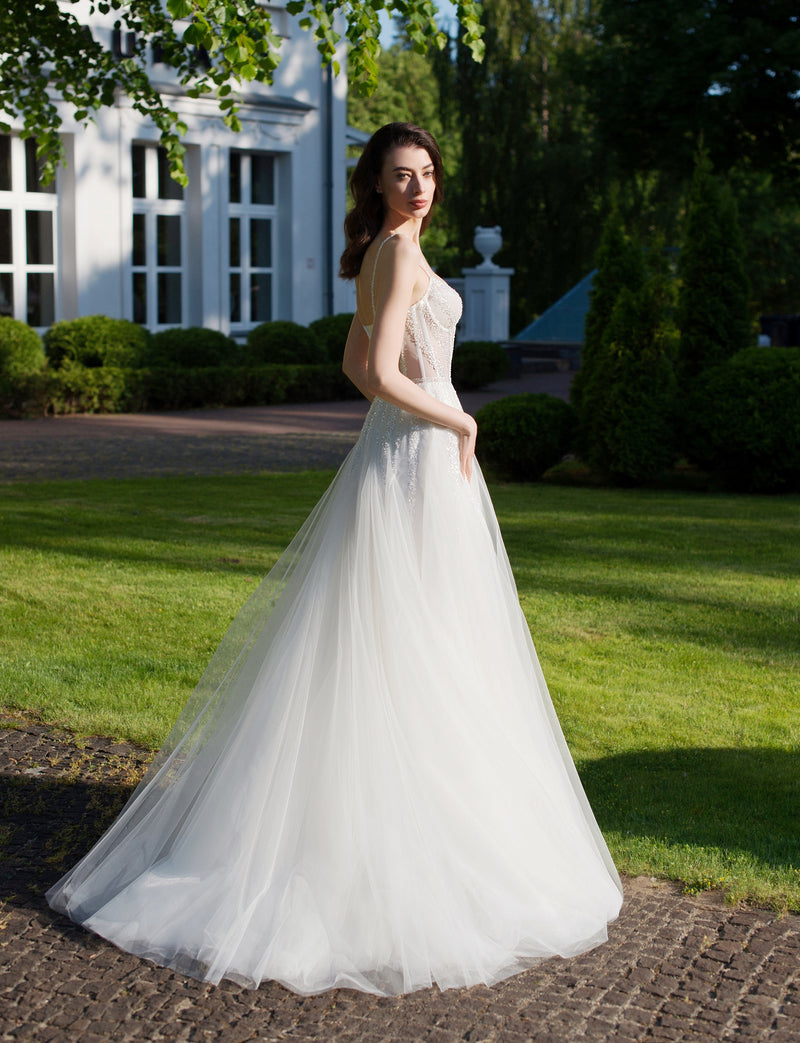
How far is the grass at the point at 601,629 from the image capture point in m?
3.99

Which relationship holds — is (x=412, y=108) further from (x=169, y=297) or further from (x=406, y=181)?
(x=406, y=181)

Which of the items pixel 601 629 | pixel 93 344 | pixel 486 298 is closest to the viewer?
pixel 601 629

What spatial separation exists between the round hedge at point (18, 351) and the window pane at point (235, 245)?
19.6 ft

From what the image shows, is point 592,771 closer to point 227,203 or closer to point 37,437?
point 37,437

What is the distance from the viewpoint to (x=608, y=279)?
10.6m

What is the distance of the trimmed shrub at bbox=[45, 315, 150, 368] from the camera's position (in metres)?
17.0

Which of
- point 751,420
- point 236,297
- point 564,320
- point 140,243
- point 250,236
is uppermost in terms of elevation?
point 250,236

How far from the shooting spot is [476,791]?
3.06m

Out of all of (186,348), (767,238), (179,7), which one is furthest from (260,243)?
(767,238)

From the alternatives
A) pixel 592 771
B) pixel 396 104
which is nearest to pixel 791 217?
pixel 396 104

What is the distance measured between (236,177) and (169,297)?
8.61ft

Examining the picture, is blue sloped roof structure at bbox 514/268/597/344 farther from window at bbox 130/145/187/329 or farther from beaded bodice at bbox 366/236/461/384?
beaded bodice at bbox 366/236/461/384

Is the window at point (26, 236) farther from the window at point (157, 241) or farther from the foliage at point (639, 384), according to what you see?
the foliage at point (639, 384)

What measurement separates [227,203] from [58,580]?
1494 centimetres
